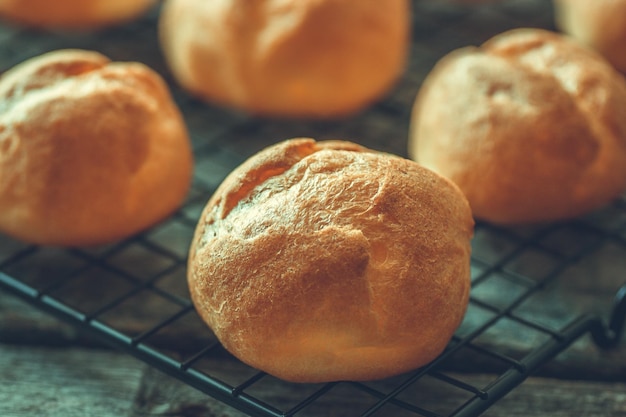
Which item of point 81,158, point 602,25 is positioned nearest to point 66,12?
point 81,158

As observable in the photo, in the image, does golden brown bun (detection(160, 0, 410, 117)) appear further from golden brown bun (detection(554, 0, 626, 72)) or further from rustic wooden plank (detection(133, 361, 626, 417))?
rustic wooden plank (detection(133, 361, 626, 417))

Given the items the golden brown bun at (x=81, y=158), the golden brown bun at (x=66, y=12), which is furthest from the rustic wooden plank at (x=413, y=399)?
the golden brown bun at (x=66, y=12)

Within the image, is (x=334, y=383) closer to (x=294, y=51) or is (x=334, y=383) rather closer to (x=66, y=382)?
(x=66, y=382)

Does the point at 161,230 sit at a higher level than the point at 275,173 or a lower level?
lower

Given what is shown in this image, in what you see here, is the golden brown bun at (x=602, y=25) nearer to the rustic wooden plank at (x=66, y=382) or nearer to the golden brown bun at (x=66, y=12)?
the golden brown bun at (x=66, y=12)

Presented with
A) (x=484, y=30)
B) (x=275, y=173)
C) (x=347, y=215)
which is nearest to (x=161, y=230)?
(x=275, y=173)

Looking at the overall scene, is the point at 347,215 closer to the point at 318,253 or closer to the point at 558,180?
the point at 318,253
